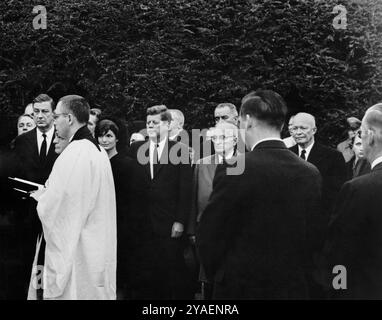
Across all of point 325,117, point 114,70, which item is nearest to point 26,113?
point 114,70

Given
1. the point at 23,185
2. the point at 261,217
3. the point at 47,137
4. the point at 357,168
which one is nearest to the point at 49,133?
the point at 47,137

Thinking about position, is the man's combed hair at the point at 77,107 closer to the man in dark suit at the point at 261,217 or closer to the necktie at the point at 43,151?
the necktie at the point at 43,151

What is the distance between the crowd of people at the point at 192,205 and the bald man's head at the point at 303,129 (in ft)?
0.04

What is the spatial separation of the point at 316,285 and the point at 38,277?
6.10ft

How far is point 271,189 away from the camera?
11.2 ft

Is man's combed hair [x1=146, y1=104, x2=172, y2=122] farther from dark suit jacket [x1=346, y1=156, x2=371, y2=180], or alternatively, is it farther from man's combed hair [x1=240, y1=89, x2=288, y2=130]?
man's combed hair [x1=240, y1=89, x2=288, y2=130]

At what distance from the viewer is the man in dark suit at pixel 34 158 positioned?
17.5ft

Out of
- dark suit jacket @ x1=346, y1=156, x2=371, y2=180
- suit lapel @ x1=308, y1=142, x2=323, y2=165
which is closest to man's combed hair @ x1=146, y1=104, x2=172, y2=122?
suit lapel @ x1=308, y1=142, x2=323, y2=165

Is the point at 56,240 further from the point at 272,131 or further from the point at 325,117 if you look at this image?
the point at 325,117

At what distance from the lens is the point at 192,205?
5.33 m

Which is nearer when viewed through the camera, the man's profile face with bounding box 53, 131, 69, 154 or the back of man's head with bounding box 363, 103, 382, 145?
the back of man's head with bounding box 363, 103, 382, 145

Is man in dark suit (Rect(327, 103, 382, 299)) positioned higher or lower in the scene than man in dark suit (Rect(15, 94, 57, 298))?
lower

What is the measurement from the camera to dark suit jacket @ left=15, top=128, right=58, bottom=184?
213 inches

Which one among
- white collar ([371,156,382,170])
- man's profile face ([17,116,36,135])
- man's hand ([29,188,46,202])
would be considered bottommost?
white collar ([371,156,382,170])
